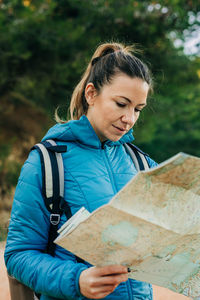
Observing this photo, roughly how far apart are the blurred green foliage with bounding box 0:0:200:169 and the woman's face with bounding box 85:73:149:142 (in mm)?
5213

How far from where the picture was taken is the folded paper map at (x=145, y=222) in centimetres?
100

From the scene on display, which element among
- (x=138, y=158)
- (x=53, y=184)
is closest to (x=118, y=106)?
(x=138, y=158)

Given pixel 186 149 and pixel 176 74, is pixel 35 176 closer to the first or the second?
pixel 176 74

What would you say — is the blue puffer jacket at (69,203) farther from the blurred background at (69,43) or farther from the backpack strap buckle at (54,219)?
the blurred background at (69,43)

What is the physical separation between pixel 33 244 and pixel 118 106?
67 cm

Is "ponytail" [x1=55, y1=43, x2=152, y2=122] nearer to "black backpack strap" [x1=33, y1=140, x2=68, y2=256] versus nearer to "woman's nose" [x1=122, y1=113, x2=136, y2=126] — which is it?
"woman's nose" [x1=122, y1=113, x2=136, y2=126]

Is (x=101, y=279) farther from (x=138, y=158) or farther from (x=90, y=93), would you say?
(x=90, y=93)

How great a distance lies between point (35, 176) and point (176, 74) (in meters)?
8.03

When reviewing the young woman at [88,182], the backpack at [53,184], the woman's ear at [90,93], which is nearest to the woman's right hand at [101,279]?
the young woman at [88,182]

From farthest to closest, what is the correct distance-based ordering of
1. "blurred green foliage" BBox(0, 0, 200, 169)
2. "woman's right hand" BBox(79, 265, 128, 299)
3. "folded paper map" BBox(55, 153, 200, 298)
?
"blurred green foliage" BBox(0, 0, 200, 169) < "woman's right hand" BBox(79, 265, 128, 299) < "folded paper map" BBox(55, 153, 200, 298)

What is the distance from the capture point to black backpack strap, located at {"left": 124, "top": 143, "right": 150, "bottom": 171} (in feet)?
5.81

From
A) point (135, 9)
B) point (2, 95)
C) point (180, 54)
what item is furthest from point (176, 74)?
point (2, 95)

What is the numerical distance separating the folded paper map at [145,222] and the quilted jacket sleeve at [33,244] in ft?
0.76

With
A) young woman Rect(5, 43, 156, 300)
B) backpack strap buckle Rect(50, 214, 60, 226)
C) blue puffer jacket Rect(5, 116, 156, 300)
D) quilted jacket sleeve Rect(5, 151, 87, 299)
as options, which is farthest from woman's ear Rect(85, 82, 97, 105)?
backpack strap buckle Rect(50, 214, 60, 226)
